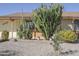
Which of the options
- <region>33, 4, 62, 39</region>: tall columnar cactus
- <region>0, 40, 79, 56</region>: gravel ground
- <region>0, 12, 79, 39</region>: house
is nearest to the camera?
<region>0, 40, 79, 56</region>: gravel ground

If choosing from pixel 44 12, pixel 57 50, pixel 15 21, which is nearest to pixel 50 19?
pixel 44 12

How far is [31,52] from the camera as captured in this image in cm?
1095

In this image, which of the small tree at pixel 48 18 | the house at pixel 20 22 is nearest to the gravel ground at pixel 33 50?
the small tree at pixel 48 18

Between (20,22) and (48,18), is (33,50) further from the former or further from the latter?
(20,22)

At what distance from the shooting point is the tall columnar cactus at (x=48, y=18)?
595 inches

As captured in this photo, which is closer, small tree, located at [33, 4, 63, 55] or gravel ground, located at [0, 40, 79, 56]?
gravel ground, located at [0, 40, 79, 56]

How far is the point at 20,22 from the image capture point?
1695cm

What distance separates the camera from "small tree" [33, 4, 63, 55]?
15.1 m

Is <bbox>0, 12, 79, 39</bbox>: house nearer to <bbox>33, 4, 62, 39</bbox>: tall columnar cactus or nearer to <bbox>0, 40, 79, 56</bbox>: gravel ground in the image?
<bbox>33, 4, 62, 39</bbox>: tall columnar cactus

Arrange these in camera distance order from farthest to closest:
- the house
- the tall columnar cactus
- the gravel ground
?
the house
the tall columnar cactus
the gravel ground

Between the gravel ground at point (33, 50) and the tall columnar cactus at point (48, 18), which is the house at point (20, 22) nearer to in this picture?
the tall columnar cactus at point (48, 18)

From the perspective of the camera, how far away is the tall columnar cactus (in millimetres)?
15125

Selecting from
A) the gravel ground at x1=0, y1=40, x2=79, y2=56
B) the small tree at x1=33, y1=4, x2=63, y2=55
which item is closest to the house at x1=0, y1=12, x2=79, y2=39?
the small tree at x1=33, y1=4, x2=63, y2=55

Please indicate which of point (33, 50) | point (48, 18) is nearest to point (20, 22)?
point (48, 18)
